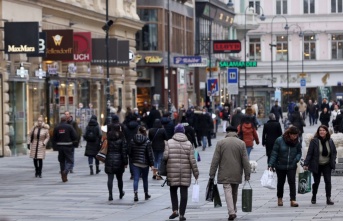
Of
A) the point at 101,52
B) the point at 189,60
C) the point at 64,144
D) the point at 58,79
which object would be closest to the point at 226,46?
the point at 189,60

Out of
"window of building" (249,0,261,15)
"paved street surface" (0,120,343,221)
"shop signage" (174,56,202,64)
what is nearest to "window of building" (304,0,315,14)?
"window of building" (249,0,261,15)

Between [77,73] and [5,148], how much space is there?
1107 centimetres

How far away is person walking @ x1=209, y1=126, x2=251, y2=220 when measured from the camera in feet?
66.8

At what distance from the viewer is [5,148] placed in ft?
132

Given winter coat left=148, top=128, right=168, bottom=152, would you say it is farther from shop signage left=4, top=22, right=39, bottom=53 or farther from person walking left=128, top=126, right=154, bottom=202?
shop signage left=4, top=22, right=39, bottom=53

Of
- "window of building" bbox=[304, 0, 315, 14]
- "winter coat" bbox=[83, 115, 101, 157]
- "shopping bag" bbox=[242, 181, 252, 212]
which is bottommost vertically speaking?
"shopping bag" bbox=[242, 181, 252, 212]

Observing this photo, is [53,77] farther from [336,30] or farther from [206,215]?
[336,30]

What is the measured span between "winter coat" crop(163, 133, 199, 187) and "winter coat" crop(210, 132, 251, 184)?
484 millimetres

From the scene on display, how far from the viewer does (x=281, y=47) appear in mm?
125250

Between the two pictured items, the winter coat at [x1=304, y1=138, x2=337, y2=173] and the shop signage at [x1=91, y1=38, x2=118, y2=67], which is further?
the shop signage at [x1=91, y1=38, x2=118, y2=67]

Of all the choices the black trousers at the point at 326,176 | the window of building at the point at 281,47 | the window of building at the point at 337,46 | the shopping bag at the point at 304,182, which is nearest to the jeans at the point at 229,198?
the shopping bag at the point at 304,182

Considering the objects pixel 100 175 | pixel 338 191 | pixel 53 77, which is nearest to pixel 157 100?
pixel 53 77

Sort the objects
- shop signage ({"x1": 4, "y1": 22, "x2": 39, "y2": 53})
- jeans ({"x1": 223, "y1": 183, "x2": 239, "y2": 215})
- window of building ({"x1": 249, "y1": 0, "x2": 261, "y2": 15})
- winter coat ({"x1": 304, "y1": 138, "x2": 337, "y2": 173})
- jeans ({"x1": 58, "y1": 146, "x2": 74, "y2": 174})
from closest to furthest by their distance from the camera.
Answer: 1. jeans ({"x1": 223, "y1": 183, "x2": 239, "y2": 215})
2. winter coat ({"x1": 304, "y1": 138, "x2": 337, "y2": 173})
3. jeans ({"x1": 58, "y1": 146, "x2": 74, "y2": 174})
4. shop signage ({"x1": 4, "y1": 22, "x2": 39, "y2": 53})
5. window of building ({"x1": 249, "y1": 0, "x2": 261, "y2": 15})

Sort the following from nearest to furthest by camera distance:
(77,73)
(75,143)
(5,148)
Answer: (75,143) → (5,148) → (77,73)
